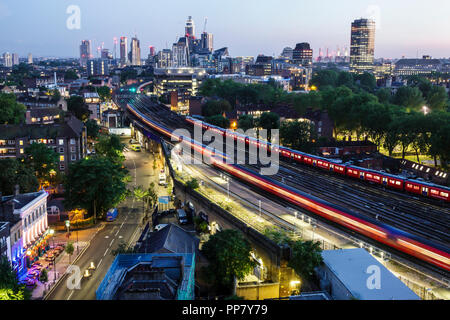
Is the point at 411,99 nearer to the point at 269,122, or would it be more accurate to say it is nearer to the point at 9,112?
the point at 269,122

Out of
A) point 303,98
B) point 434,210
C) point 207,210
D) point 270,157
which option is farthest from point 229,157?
point 303,98

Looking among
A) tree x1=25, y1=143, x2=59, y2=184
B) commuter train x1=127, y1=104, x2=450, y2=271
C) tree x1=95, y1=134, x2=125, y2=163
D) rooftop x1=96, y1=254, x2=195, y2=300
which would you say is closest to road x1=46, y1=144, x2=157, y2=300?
rooftop x1=96, y1=254, x2=195, y2=300

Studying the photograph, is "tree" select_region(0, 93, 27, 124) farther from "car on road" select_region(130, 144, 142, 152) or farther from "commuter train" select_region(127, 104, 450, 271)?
"commuter train" select_region(127, 104, 450, 271)

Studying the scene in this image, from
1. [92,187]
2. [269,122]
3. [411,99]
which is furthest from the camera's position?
[411,99]

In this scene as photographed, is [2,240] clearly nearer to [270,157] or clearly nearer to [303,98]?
[270,157]

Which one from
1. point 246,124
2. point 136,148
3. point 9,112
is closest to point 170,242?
point 136,148

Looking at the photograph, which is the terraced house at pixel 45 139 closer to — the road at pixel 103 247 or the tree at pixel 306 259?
the road at pixel 103 247
